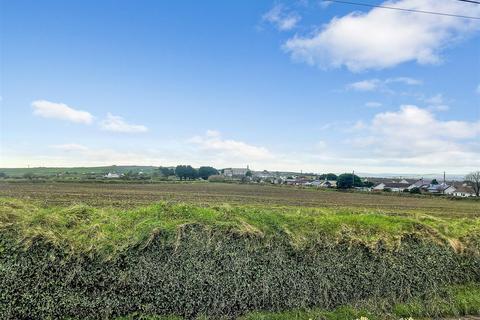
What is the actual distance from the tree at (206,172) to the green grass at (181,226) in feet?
320

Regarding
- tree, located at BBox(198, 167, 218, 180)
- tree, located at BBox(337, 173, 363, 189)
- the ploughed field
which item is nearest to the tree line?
tree, located at BBox(198, 167, 218, 180)

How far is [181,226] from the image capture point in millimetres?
5090

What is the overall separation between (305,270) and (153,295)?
222 cm

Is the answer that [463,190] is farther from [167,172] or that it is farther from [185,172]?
[167,172]

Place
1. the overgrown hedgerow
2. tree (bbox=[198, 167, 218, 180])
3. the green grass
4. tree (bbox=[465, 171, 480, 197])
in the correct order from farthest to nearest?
1. tree (bbox=[198, 167, 218, 180])
2. tree (bbox=[465, 171, 480, 197])
3. the green grass
4. the overgrown hedgerow

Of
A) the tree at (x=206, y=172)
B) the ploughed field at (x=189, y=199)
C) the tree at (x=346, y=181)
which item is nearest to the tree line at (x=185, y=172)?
the tree at (x=206, y=172)

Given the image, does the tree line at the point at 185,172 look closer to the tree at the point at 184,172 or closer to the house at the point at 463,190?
the tree at the point at 184,172

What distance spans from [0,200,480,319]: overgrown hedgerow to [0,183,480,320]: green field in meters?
0.01

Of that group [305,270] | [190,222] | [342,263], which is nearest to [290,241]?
[305,270]

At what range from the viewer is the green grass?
472 cm

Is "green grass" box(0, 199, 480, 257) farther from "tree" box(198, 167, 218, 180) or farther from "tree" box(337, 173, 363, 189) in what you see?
"tree" box(198, 167, 218, 180)

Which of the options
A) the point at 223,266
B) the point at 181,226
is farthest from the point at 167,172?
the point at 223,266

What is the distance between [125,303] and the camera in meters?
4.71

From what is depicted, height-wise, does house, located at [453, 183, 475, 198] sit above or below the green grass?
below
